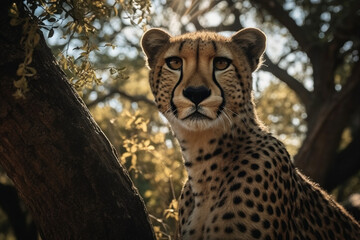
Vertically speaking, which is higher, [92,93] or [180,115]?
[92,93]

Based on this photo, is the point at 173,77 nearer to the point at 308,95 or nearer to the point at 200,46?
the point at 200,46

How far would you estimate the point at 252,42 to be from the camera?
446 cm

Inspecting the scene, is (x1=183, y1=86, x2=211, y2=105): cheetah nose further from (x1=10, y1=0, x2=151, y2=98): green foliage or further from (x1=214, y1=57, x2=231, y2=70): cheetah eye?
(x1=10, y1=0, x2=151, y2=98): green foliage

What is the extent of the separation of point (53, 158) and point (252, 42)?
90.7 inches

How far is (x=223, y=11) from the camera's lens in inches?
423

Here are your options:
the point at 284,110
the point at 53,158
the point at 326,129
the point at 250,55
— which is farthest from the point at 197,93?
the point at 284,110

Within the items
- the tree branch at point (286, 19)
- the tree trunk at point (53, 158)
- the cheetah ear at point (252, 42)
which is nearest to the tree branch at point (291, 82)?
the tree branch at point (286, 19)

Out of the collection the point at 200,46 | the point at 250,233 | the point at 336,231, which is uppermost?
the point at 200,46

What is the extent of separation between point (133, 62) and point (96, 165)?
31.5 feet

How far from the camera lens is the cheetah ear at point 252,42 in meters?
4.42

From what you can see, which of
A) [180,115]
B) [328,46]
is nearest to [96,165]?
[180,115]

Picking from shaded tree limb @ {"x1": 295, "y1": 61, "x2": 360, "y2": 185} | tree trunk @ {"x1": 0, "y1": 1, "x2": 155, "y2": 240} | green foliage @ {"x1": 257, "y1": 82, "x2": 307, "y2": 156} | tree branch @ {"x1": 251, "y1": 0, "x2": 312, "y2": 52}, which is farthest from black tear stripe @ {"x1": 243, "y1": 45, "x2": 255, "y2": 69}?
green foliage @ {"x1": 257, "y1": 82, "x2": 307, "y2": 156}

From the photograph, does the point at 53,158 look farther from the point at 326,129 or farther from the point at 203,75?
the point at 326,129

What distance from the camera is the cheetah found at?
3.52 metres
